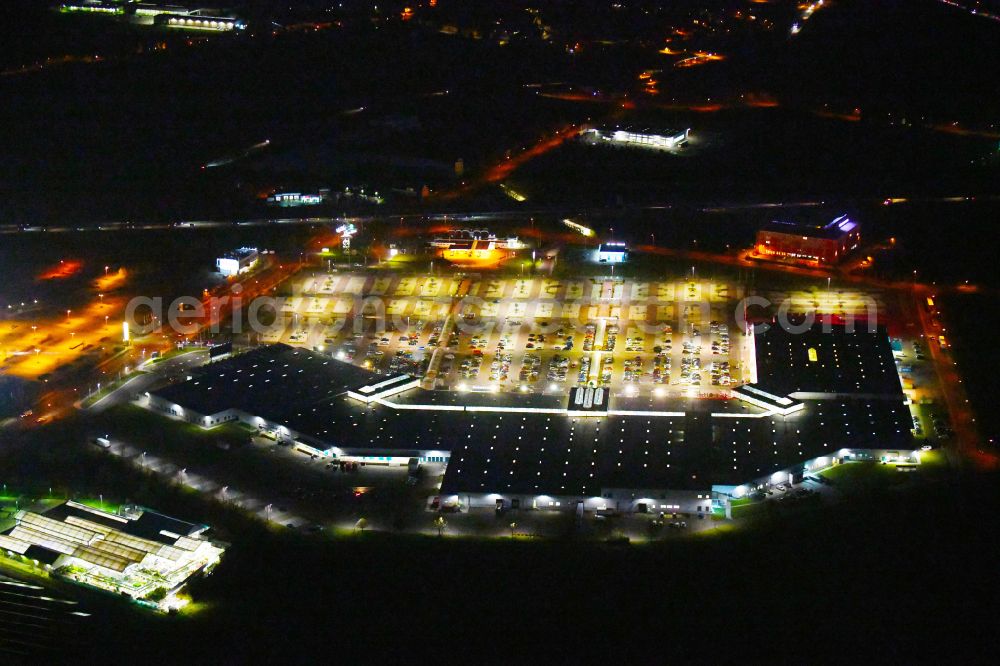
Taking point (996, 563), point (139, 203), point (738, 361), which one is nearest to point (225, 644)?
point (996, 563)

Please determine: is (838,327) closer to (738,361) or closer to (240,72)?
(738,361)

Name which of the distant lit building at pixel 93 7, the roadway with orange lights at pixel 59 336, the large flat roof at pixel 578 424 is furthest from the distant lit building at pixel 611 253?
the distant lit building at pixel 93 7

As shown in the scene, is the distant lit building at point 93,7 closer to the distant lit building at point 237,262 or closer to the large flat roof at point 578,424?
the distant lit building at point 237,262

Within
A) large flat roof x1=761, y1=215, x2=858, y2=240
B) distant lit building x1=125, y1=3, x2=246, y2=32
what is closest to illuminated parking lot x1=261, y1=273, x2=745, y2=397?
large flat roof x1=761, y1=215, x2=858, y2=240

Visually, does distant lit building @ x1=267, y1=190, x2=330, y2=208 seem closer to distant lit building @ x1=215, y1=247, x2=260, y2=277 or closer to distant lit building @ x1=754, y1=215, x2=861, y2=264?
distant lit building @ x1=215, y1=247, x2=260, y2=277

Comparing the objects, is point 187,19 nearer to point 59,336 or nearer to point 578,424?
point 59,336

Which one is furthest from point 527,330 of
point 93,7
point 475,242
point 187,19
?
point 93,7
